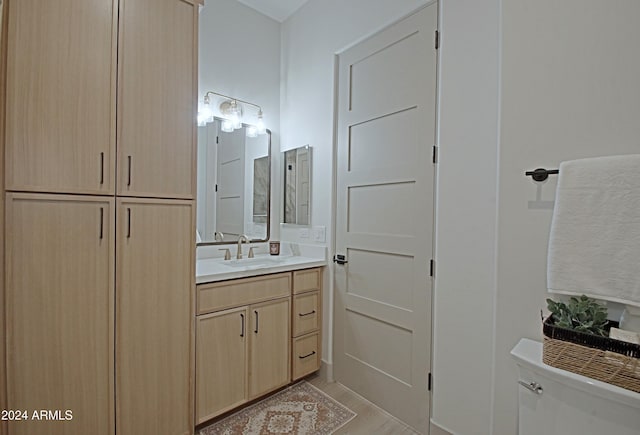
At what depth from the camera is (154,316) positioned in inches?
63.2

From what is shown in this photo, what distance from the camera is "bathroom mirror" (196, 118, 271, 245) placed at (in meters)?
2.49

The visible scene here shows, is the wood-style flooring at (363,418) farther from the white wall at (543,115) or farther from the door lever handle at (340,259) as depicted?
the door lever handle at (340,259)

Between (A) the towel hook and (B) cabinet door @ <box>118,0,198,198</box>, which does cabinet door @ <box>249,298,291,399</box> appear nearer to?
(B) cabinet door @ <box>118,0,198,198</box>

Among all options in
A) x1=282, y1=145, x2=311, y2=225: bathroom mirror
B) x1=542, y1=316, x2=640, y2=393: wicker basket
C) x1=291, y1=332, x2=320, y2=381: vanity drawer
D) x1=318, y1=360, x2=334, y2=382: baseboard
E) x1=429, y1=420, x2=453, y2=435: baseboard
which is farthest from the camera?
x1=282, y1=145, x2=311, y2=225: bathroom mirror

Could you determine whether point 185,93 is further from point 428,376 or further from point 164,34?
point 428,376

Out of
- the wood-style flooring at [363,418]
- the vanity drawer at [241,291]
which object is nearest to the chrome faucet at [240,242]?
the vanity drawer at [241,291]

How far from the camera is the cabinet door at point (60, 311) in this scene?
1280 millimetres

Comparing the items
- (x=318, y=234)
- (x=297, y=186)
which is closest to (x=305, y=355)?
(x=318, y=234)

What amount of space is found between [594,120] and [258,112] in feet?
7.72

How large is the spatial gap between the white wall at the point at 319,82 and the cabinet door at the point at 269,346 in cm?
41

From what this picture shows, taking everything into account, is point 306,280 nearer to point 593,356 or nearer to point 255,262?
point 255,262

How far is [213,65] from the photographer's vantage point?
2523 millimetres

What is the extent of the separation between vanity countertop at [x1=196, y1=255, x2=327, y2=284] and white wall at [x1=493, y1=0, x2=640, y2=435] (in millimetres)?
1358

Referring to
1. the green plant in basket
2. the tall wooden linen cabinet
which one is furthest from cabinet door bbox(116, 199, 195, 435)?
the green plant in basket
